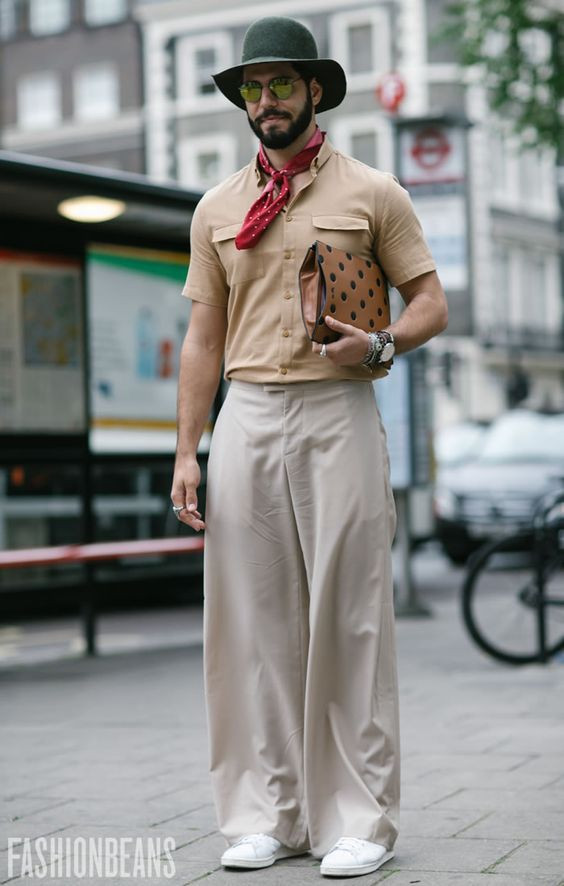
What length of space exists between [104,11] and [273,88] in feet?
156

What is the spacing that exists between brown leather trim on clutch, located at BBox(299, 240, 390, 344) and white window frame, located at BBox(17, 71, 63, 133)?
47.6 metres

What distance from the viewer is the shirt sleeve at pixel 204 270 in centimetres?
405

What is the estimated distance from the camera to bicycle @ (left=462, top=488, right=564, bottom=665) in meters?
7.75

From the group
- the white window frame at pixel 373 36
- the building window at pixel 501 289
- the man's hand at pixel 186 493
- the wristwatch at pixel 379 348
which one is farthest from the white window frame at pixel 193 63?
the wristwatch at pixel 379 348

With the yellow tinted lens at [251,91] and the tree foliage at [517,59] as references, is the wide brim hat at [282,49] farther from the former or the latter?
the tree foliage at [517,59]

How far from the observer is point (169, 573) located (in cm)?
1241

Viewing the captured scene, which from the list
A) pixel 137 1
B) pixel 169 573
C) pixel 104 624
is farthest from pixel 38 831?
pixel 137 1

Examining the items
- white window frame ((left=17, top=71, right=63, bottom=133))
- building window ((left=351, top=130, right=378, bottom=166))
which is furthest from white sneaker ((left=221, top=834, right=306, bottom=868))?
white window frame ((left=17, top=71, right=63, bottom=133))

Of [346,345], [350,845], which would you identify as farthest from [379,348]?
[350,845]

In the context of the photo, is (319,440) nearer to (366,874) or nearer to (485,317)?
(366,874)

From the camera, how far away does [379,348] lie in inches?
149

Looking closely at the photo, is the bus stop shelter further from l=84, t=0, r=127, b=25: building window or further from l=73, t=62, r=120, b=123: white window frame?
l=84, t=0, r=127, b=25: building window

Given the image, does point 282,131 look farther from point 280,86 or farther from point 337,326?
point 337,326

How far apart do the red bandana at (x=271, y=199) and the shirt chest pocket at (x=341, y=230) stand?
103 mm
